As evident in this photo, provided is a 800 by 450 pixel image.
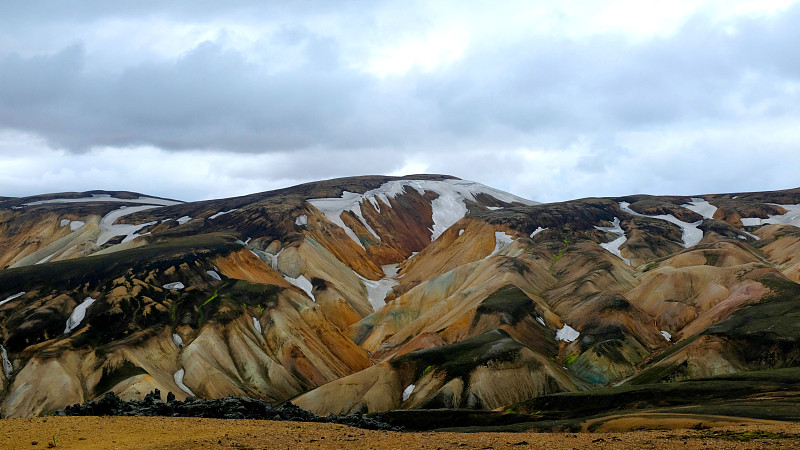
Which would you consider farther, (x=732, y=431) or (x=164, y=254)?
(x=164, y=254)

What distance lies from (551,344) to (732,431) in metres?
64.5

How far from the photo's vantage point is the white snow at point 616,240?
15312 centimetres

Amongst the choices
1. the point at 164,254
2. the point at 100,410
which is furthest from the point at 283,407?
the point at 164,254

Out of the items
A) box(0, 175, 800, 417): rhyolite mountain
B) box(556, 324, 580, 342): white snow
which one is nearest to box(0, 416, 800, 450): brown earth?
box(0, 175, 800, 417): rhyolite mountain

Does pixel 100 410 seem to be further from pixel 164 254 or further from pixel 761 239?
pixel 761 239

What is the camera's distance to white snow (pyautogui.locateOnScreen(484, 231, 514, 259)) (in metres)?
155

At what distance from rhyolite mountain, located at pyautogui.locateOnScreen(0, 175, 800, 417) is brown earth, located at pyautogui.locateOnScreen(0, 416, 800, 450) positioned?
27.3 metres

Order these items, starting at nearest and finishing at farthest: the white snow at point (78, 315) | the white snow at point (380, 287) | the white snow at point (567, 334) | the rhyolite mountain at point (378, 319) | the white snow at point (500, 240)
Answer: the rhyolite mountain at point (378, 319) → the white snow at point (78, 315) → the white snow at point (567, 334) → the white snow at point (380, 287) → the white snow at point (500, 240)

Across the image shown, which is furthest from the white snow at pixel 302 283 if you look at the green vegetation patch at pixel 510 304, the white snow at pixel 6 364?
the white snow at pixel 6 364

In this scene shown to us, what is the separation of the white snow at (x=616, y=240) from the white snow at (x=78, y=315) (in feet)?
333

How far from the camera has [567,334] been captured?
9488cm

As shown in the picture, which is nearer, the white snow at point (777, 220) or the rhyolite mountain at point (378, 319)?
the rhyolite mountain at point (378, 319)

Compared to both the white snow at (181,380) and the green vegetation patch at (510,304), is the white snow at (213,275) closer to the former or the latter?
the white snow at (181,380)

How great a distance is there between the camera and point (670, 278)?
352 ft
